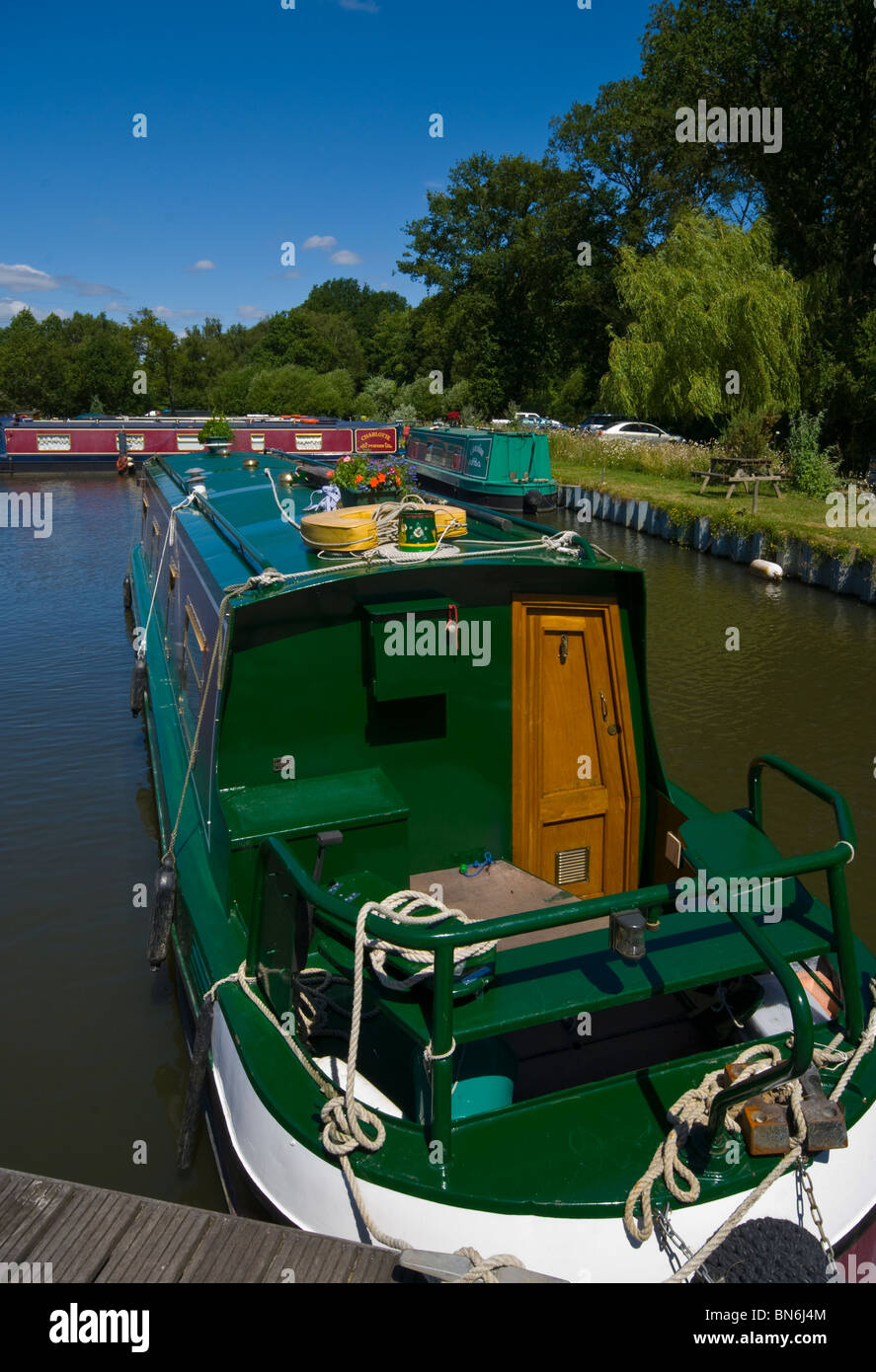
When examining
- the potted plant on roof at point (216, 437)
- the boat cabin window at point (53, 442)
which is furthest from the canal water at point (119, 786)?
the boat cabin window at point (53, 442)

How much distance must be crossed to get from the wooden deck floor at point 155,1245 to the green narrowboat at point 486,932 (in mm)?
127

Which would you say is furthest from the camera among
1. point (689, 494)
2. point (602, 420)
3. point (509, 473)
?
point (602, 420)

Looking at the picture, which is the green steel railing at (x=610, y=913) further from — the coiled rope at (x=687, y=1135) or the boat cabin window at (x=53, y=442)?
the boat cabin window at (x=53, y=442)

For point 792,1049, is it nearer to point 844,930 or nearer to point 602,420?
point 844,930

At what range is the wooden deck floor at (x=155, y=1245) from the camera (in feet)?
10.0

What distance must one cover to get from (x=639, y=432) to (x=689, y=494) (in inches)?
375

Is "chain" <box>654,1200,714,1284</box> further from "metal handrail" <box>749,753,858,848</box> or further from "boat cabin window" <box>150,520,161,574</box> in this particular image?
"boat cabin window" <box>150,520,161,574</box>

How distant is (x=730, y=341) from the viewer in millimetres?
23703

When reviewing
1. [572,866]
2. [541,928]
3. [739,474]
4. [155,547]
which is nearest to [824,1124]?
[541,928]

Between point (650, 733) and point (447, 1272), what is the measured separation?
300cm

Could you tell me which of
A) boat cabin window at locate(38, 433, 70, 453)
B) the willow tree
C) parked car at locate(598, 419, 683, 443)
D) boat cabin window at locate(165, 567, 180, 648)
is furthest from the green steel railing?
boat cabin window at locate(38, 433, 70, 453)

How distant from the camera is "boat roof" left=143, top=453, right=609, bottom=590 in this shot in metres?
4.81

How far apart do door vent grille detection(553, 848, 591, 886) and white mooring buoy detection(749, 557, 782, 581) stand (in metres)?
12.8

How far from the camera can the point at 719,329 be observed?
23484 mm
